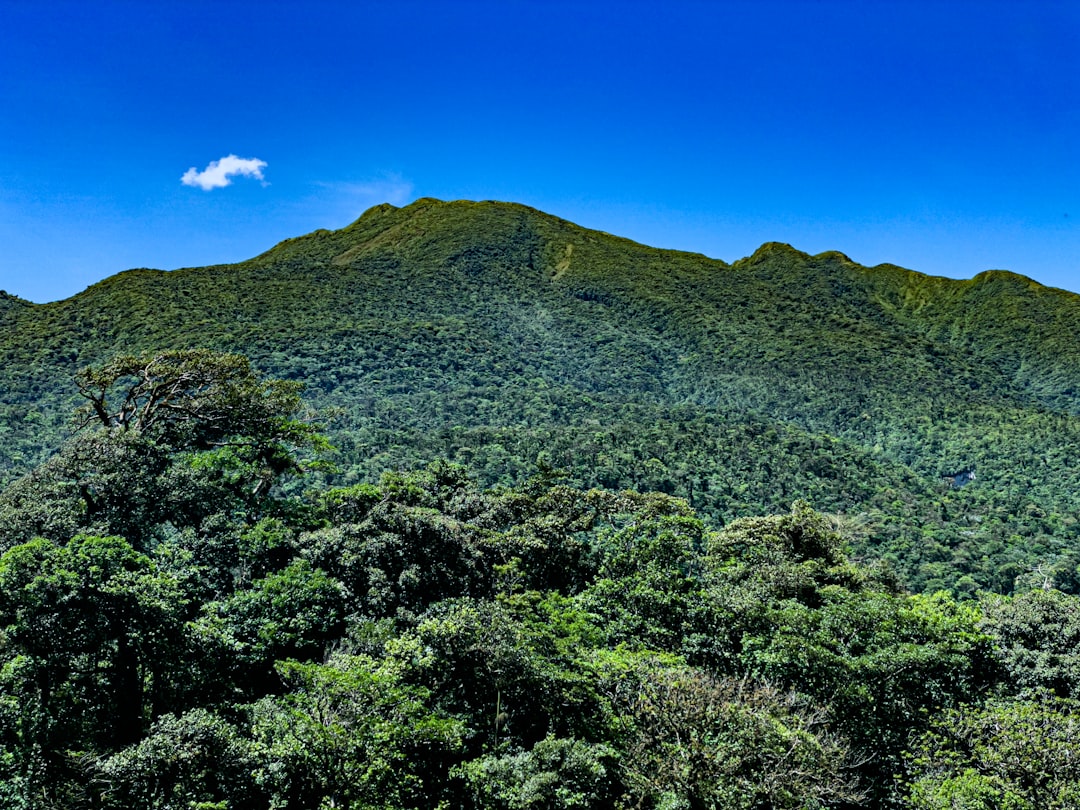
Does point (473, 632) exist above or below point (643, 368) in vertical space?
below

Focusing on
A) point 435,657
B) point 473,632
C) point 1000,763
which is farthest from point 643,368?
point 1000,763

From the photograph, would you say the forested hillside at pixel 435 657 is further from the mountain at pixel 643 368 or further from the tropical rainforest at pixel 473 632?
the mountain at pixel 643 368

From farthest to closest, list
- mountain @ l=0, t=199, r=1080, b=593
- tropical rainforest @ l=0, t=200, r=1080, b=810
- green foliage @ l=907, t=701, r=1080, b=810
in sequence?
mountain @ l=0, t=199, r=1080, b=593 → tropical rainforest @ l=0, t=200, r=1080, b=810 → green foliage @ l=907, t=701, r=1080, b=810

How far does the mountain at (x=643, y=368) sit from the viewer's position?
2023 inches

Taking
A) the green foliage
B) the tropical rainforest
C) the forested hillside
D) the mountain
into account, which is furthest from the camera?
the mountain

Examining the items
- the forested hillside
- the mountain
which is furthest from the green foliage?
the mountain

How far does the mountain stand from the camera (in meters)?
51.4

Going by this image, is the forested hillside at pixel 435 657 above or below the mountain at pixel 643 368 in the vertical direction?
below

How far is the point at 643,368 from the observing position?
3880 inches

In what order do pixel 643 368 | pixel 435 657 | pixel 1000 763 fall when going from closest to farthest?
pixel 1000 763, pixel 435 657, pixel 643 368

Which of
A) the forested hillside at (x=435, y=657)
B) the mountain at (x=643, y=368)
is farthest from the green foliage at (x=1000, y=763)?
the mountain at (x=643, y=368)

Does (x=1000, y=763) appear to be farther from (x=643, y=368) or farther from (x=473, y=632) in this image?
(x=643, y=368)

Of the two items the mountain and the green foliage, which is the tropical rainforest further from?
the mountain

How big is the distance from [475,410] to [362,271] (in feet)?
180
